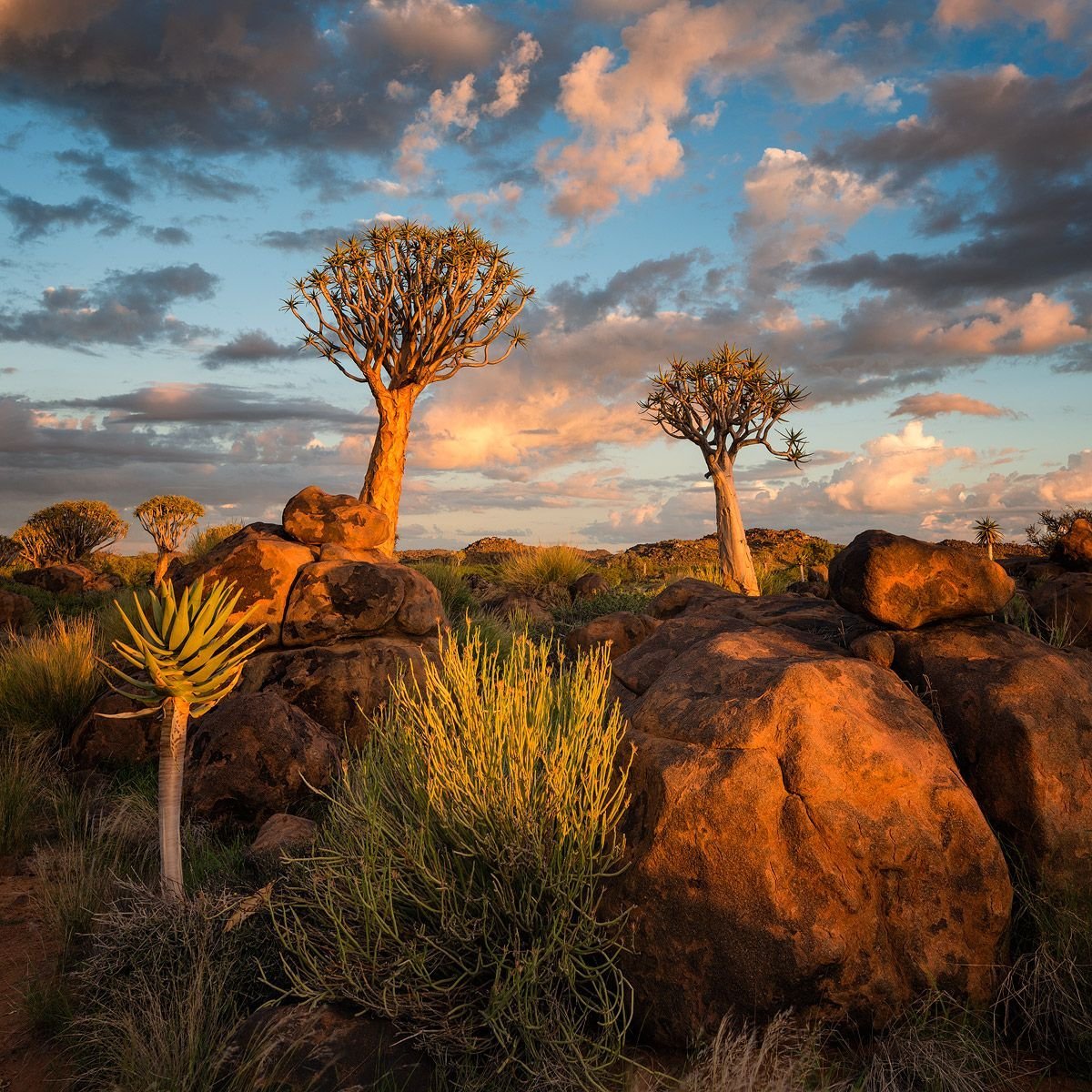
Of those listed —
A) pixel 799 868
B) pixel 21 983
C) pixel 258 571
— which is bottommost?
pixel 21 983

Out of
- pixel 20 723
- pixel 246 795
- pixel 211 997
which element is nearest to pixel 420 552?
pixel 20 723

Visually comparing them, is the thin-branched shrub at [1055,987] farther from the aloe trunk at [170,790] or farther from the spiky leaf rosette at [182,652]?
the aloe trunk at [170,790]

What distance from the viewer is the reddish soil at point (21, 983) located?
412cm

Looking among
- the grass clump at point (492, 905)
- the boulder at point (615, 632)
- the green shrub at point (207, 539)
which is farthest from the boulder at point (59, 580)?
the grass clump at point (492, 905)

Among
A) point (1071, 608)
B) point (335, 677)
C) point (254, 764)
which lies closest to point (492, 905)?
point (254, 764)

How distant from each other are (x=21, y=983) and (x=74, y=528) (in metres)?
29.2

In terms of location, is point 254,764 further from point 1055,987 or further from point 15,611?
point 15,611

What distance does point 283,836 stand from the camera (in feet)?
18.5

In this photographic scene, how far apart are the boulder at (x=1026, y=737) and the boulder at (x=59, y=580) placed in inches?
768

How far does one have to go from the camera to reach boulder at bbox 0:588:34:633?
14.9m

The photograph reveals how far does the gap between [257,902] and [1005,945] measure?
148 inches

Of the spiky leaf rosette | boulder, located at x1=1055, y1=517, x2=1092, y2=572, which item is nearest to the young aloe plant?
the spiky leaf rosette

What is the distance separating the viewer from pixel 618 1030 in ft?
12.7

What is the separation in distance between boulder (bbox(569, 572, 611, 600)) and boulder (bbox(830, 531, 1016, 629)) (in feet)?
42.0
